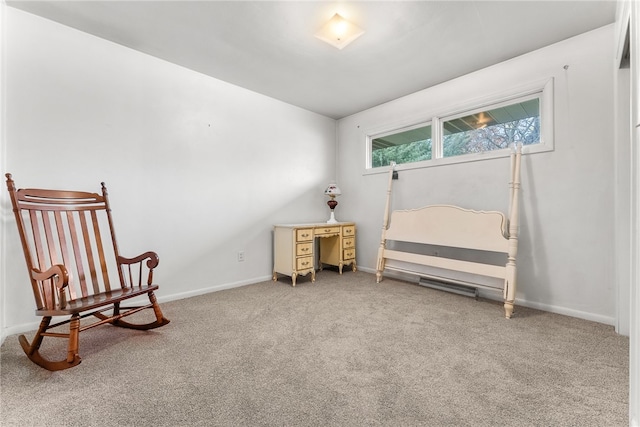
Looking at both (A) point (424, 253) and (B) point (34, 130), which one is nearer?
(B) point (34, 130)

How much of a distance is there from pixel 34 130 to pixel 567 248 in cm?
447

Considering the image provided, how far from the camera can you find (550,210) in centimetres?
243

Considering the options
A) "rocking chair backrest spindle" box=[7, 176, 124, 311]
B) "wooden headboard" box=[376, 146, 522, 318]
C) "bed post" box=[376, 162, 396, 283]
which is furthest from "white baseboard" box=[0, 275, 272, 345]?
"wooden headboard" box=[376, 146, 522, 318]

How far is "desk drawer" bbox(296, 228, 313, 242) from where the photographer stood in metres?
3.26

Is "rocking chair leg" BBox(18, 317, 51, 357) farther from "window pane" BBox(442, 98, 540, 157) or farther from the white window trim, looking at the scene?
"window pane" BBox(442, 98, 540, 157)

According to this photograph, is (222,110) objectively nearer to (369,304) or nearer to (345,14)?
(345,14)

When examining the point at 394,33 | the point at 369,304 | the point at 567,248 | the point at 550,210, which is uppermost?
the point at 394,33

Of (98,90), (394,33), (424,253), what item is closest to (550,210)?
(424,253)

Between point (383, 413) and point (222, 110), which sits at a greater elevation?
point (222, 110)

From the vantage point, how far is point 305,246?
10.9 feet

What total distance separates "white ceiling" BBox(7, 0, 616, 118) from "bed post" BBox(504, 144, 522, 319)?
3.22 feet

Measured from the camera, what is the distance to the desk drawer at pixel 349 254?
385 cm

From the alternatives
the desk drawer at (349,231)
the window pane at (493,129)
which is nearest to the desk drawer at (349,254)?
the desk drawer at (349,231)

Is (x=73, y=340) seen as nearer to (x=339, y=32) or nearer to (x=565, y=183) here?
(x=339, y=32)
